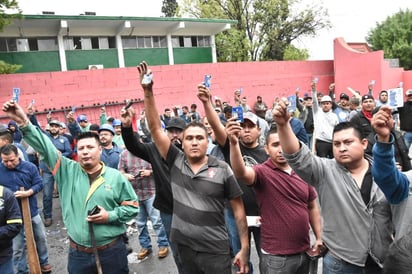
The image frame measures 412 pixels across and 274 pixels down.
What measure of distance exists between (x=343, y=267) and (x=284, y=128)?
3.51 ft

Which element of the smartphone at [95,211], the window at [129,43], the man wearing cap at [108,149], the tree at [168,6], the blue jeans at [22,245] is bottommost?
the blue jeans at [22,245]

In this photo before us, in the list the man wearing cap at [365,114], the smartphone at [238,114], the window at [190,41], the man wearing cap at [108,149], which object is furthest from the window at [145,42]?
the smartphone at [238,114]

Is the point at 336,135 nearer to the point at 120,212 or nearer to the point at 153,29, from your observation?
the point at 120,212

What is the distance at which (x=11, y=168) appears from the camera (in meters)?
4.14

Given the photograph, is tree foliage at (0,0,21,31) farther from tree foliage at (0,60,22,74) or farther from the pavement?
the pavement

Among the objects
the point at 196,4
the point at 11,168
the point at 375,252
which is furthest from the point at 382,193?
the point at 196,4

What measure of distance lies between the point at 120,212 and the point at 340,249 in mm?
1782

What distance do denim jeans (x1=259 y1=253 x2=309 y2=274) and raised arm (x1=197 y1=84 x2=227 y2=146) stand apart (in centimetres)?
106

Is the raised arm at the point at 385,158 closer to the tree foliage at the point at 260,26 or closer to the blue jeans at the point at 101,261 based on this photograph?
the blue jeans at the point at 101,261

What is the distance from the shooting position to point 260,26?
2614cm

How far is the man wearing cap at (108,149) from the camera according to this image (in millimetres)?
5034

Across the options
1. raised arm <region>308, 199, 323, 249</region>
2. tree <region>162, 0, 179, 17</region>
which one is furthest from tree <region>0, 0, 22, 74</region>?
tree <region>162, 0, 179, 17</region>

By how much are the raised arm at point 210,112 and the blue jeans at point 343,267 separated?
127 centimetres

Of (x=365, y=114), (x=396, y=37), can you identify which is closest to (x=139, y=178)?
(x=365, y=114)
